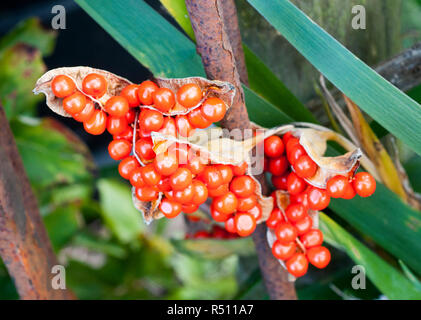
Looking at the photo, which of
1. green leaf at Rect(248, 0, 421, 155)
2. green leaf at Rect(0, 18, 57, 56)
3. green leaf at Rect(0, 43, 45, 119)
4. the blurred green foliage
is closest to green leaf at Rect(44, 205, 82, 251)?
the blurred green foliage

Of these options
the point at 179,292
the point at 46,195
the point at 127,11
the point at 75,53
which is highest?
the point at 127,11

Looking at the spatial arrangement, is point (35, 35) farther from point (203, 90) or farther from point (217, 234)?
point (203, 90)

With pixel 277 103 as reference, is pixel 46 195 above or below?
below

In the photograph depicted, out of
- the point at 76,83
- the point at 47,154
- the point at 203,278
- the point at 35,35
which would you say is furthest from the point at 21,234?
the point at 203,278

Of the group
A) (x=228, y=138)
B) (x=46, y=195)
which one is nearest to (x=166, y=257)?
(x=46, y=195)

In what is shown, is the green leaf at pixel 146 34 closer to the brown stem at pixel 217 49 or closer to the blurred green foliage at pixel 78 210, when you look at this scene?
the brown stem at pixel 217 49

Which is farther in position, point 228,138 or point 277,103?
point 277,103

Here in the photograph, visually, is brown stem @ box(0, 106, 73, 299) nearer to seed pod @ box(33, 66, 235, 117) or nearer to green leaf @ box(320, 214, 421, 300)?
seed pod @ box(33, 66, 235, 117)

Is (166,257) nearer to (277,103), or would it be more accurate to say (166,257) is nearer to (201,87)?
(277,103)
